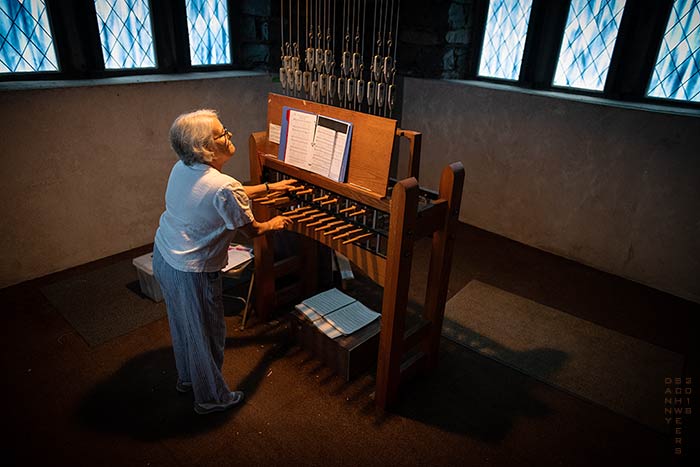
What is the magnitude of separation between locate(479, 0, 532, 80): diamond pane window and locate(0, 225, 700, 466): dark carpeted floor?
2.65m

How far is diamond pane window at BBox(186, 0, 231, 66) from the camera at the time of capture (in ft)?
14.9

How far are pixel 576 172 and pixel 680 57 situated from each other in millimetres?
1119

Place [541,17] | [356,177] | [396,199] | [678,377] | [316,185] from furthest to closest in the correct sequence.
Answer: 1. [541,17]
2. [678,377]
3. [316,185]
4. [356,177]
5. [396,199]

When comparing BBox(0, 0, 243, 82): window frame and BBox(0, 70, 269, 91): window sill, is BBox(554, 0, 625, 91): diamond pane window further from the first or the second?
BBox(0, 0, 243, 82): window frame

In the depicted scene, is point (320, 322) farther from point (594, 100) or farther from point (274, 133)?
point (594, 100)

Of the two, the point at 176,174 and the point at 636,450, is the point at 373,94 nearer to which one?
the point at 176,174

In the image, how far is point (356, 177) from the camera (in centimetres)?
243

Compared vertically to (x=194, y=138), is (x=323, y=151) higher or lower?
lower

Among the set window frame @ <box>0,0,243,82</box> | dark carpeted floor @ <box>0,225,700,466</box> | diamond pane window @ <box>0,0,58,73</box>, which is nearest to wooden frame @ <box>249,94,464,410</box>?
dark carpeted floor @ <box>0,225,700,466</box>

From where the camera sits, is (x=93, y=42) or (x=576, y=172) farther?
(x=576, y=172)

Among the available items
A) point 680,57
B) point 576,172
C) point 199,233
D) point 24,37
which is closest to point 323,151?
point 199,233

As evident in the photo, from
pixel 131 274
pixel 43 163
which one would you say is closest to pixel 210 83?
pixel 43 163

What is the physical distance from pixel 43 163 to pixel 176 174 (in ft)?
7.00

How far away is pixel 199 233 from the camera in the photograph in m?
2.18
